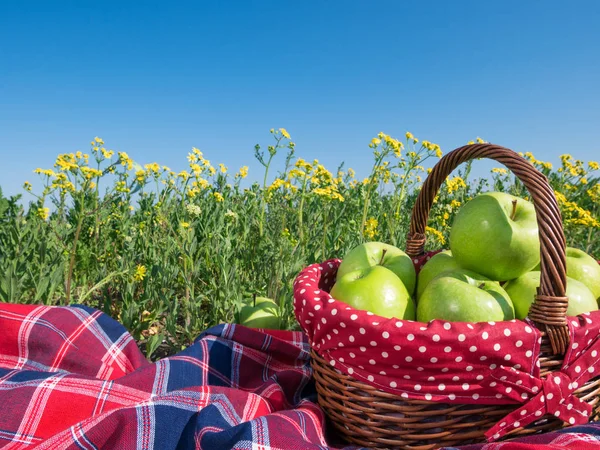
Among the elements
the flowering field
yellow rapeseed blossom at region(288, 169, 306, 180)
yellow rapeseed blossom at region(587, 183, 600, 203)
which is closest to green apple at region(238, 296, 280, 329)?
the flowering field

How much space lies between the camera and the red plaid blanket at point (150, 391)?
117 cm

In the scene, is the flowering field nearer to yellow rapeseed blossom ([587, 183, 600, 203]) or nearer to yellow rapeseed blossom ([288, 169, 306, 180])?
yellow rapeseed blossom ([288, 169, 306, 180])

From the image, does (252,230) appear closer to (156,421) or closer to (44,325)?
(44,325)

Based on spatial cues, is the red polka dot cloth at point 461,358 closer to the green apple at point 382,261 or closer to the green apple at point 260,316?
the green apple at point 382,261

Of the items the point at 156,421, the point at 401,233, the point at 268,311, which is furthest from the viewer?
the point at 401,233

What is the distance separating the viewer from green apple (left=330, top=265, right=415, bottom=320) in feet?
4.30

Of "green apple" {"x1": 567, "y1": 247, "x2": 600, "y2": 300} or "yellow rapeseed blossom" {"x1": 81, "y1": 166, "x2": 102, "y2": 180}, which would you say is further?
"yellow rapeseed blossom" {"x1": 81, "y1": 166, "x2": 102, "y2": 180}

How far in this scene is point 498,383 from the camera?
3.80ft

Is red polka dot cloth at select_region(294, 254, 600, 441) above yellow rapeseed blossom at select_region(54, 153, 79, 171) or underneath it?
underneath

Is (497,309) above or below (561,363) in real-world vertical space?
above

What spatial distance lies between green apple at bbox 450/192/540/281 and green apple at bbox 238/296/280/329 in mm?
898

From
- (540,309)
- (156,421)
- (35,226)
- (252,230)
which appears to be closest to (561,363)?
(540,309)

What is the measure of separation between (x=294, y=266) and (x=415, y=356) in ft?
4.17

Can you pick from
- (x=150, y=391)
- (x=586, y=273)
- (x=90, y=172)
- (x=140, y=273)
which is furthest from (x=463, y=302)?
(x=90, y=172)
